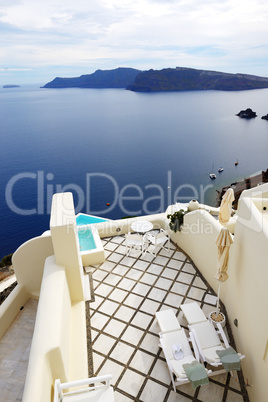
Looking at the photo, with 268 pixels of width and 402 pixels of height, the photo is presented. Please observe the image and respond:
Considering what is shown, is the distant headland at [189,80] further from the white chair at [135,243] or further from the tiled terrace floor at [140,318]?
the tiled terrace floor at [140,318]

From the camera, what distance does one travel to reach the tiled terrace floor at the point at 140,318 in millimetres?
5180

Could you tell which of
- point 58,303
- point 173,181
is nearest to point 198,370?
point 58,303

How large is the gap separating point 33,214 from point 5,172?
21.3m

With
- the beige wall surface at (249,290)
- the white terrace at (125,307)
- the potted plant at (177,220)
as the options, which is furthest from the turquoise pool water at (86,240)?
the beige wall surface at (249,290)

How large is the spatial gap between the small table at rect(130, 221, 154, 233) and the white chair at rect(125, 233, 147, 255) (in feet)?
0.91

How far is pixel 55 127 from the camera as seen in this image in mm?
97312

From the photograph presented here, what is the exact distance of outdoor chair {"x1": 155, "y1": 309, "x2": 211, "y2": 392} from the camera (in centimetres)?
487

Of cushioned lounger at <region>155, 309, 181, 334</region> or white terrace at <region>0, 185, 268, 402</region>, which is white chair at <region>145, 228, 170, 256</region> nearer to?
white terrace at <region>0, 185, 268, 402</region>

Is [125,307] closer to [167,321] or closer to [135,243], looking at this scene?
[167,321]

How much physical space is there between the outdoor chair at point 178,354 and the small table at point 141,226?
3.34 m

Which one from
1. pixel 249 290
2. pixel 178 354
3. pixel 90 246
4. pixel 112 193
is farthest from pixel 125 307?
pixel 112 193

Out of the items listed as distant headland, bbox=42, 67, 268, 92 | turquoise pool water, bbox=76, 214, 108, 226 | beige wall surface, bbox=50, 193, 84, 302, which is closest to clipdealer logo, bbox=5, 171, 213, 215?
turquoise pool water, bbox=76, 214, 108, 226

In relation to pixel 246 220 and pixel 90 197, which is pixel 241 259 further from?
pixel 90 197

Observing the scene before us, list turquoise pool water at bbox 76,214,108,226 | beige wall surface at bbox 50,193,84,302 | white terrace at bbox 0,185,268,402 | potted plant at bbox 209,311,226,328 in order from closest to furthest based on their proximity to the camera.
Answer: white terrace at bbox 0,185,268,402, beige wall surface at bbox 50,193,84,302, potted plant at bbox 209,311,226,328, turquoise pool water at bbox 76,214,108,226
